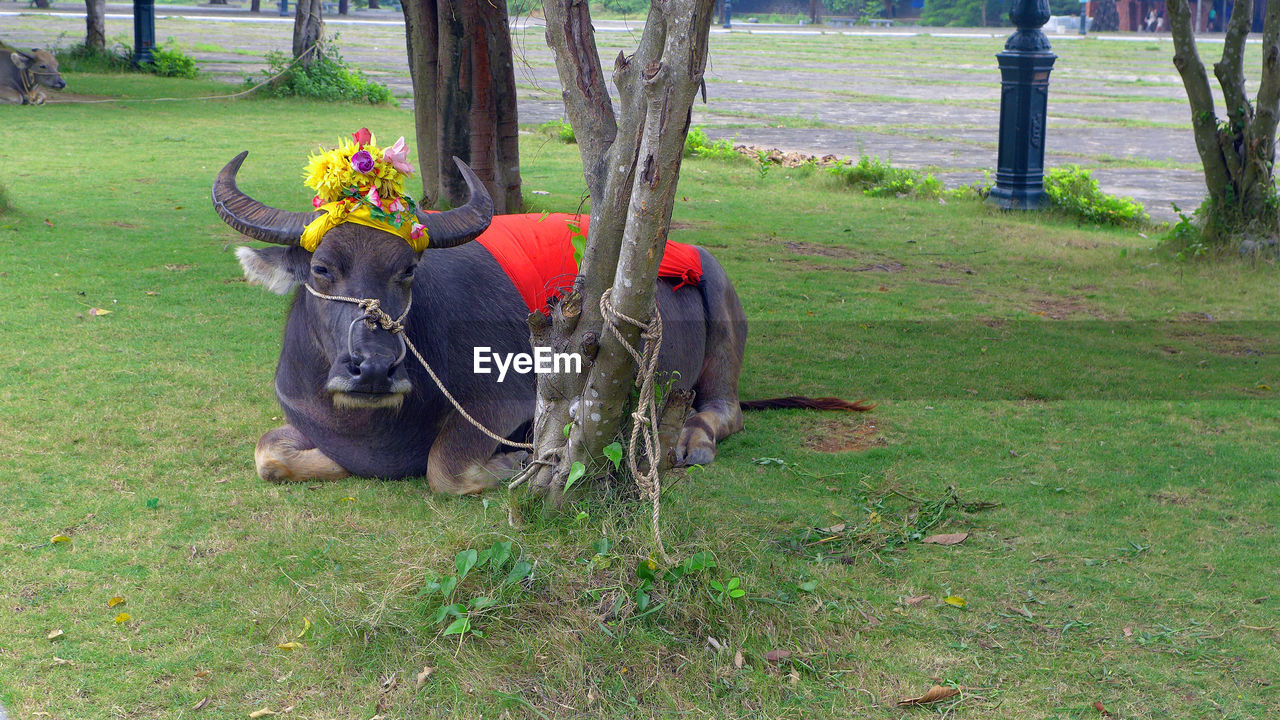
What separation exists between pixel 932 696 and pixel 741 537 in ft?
2.97

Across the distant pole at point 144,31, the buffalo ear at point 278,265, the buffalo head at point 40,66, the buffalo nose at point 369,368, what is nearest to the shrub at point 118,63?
the distant pole at point 144,31

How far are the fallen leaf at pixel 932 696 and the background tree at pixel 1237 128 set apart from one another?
701cm

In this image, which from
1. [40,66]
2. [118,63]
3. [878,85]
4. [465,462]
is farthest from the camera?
[878,85]

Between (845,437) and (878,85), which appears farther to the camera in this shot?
(878,85)

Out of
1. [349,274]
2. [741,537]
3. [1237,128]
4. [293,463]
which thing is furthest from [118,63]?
[741,537]

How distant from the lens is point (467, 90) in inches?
312

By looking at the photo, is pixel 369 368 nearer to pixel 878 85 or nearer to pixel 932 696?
pixel 932 696

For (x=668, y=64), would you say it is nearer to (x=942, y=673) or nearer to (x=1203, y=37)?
(x=942, y=673)

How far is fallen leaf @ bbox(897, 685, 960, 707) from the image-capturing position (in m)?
3.27

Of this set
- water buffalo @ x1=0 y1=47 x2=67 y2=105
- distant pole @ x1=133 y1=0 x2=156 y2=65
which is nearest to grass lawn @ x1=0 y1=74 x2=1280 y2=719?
water buffalo @ x1=0 y1=47 x2=67 y2=105

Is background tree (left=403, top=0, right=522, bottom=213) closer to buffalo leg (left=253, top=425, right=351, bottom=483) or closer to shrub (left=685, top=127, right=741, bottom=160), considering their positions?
buffalo leg (left=253, top=425, right=351, bottom=483)

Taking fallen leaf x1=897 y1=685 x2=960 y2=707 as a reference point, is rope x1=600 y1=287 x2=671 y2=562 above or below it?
above

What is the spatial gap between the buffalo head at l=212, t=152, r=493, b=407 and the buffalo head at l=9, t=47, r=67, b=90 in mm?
14689

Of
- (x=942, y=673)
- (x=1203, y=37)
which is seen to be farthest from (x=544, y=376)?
(x=1203, y=37)
